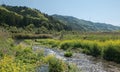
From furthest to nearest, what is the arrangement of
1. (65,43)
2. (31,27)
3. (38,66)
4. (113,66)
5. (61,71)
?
(31,27) < (65,43) < (113,66) < (38,66) < (61,71)

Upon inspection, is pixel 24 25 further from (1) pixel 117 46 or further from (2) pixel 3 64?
(2) pixel 3 64

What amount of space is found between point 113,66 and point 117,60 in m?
3.22

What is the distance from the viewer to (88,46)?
1593 inches

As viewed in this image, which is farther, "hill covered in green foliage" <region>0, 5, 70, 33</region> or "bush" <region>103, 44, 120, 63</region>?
"hill covered in green foliage" <region>0, 5, 70, 33</region>

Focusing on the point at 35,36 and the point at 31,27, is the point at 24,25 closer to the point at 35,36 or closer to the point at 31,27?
the point at 31,27

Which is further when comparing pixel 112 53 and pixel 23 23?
pixel 23 23

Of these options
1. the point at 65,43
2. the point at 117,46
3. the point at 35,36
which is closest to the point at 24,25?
the point at 35,36

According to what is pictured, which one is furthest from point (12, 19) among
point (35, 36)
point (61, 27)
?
point (35, 36)

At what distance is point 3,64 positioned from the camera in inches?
484

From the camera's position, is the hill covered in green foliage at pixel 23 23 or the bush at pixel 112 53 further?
the hill covered in green foliage at pixel 23 23

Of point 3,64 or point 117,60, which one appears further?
point 117,60

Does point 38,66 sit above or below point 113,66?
above

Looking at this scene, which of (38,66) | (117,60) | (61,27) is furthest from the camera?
(61,27)

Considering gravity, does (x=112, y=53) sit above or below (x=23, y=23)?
above
